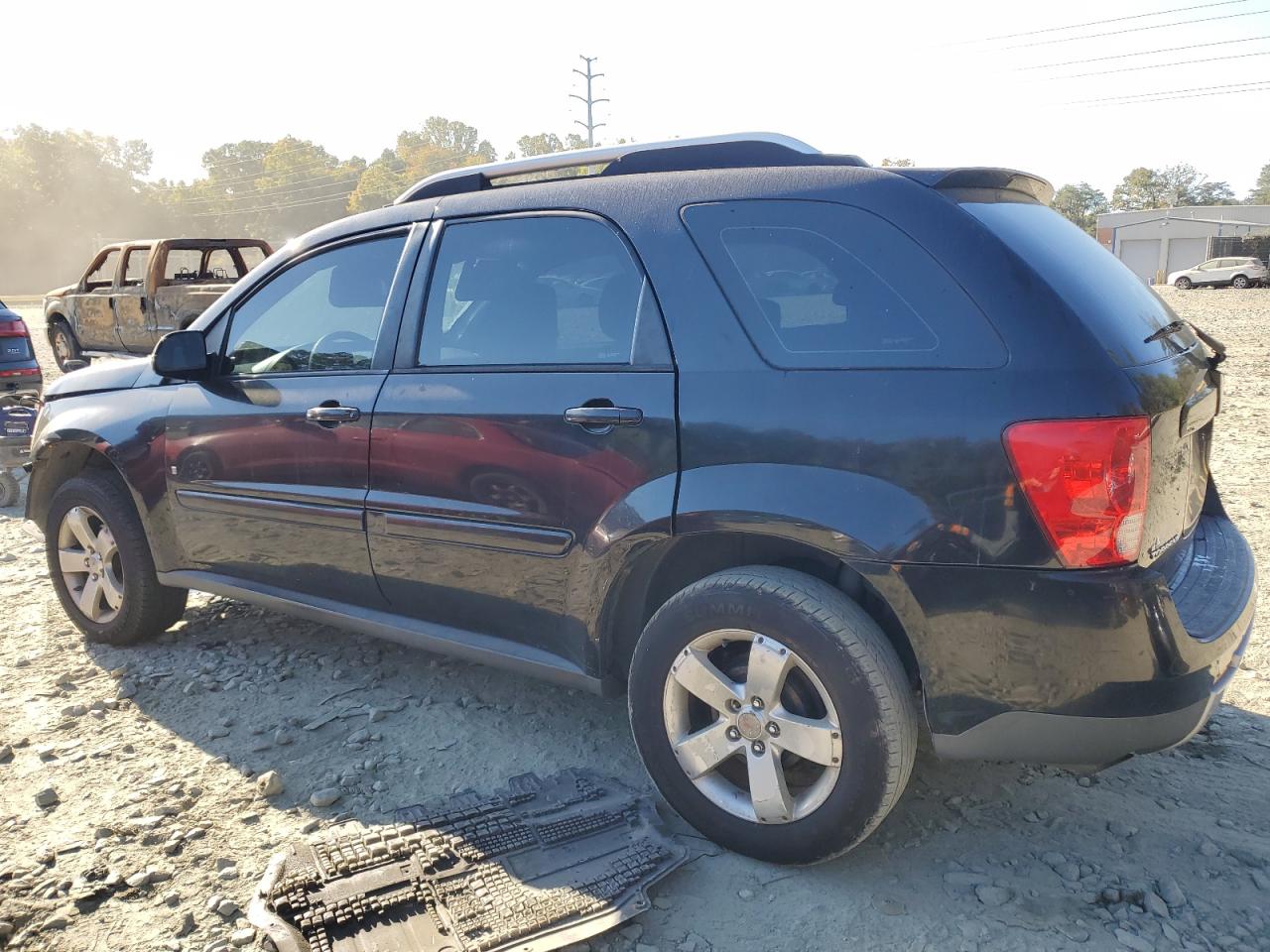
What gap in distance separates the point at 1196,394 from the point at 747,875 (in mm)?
1756

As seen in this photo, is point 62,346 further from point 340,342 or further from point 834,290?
point 834,290

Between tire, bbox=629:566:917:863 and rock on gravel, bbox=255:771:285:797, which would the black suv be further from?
rock on gravel, bbox=255:771:285:797

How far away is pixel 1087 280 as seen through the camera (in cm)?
244

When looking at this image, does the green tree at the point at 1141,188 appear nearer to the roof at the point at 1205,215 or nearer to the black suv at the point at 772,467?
the roof at the point at 1205,215

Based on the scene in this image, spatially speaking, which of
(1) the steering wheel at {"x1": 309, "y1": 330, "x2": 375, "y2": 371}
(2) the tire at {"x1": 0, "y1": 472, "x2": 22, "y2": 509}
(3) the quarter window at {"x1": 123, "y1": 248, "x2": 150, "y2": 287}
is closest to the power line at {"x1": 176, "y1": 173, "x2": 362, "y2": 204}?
(3) the quarter window at {"x1": 123, "y1": 248, "x2": 150, "y2": 287}

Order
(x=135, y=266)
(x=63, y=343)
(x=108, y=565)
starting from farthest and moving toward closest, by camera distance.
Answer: (x=63, y=343)
(x=135, y=266)
(x=108, y=565)

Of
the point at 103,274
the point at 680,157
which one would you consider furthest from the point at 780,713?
the point at 103,274

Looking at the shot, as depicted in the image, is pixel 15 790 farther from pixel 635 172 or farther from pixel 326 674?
pixel 635 172

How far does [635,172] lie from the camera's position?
3025mm

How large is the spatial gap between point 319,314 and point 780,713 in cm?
232

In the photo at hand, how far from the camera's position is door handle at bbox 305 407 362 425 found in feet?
10.9

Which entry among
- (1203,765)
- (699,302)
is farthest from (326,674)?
(1203,765)

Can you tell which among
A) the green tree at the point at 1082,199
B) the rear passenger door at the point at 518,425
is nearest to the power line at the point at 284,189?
the green tree at the point at 1082,199

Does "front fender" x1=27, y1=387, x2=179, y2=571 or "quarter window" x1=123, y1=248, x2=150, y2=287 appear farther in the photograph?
"quarter window" x1=123, y1=248, x2=150, y2=287
